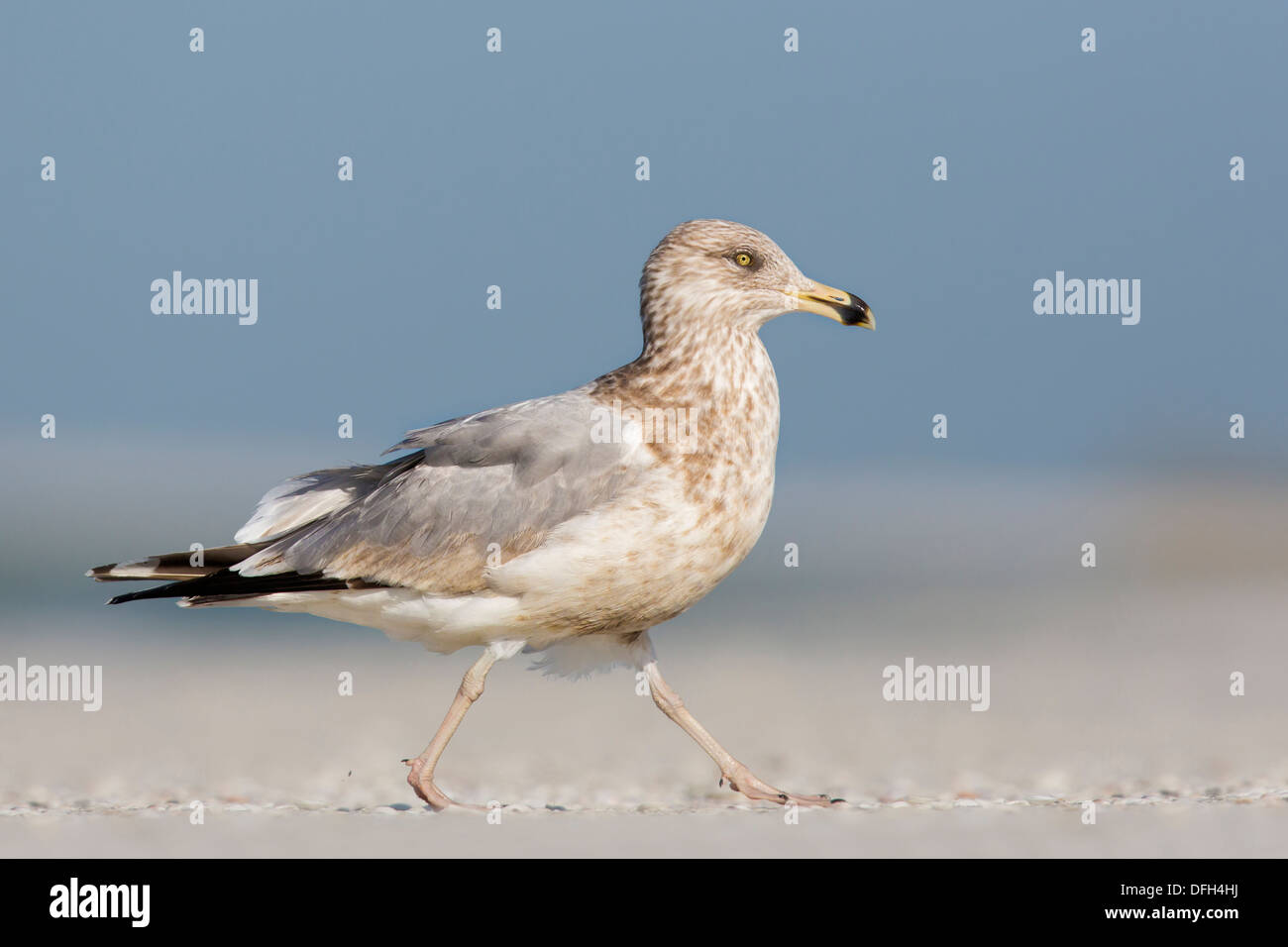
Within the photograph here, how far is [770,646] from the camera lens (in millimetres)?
20172

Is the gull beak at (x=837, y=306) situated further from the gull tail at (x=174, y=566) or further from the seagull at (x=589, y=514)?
the gull tail at (x=174, y=566)

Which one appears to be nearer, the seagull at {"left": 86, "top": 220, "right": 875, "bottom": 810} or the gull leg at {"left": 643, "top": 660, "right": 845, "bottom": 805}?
the seagull at {"left": 86, "top": 220, "right": 875, "bottom": 810}

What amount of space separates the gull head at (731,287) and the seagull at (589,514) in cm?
1

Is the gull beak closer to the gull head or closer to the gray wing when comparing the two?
the gull head

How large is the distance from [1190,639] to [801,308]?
11.7 metres

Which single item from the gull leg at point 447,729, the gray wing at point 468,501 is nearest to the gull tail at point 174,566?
the gray wing at point 468,501

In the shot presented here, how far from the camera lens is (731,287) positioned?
9.24m

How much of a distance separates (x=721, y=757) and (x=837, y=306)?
2.66 meters

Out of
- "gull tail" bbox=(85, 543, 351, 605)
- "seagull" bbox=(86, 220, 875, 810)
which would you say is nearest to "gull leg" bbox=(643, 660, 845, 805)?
"seagull" bbox=(86, 220, 875, 810)

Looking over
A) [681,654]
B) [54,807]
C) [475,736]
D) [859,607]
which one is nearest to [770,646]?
[681,654]

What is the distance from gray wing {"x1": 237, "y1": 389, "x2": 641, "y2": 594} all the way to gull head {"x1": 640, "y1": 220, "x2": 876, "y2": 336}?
2.48 ft

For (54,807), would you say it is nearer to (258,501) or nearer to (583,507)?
(258,501)

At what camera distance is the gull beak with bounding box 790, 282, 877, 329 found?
9.25 metres

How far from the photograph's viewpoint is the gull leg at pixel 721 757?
898cm
